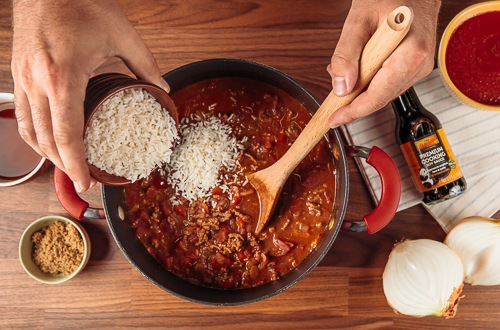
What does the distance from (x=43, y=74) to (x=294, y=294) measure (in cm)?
191

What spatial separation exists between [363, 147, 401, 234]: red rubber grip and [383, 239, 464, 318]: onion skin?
55 centimetres

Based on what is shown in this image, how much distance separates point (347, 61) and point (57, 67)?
116 cm

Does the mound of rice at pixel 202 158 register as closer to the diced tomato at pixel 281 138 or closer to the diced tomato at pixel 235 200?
the diced tomato at pixel 235 200

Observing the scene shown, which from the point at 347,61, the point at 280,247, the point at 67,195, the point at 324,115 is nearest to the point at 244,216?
Result: the point at 280,247

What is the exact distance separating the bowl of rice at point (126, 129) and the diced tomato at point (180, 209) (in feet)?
1.02

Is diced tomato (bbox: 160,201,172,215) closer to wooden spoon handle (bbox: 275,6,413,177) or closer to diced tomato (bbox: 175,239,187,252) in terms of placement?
diced tomato (bbox: 175,239,187,252)

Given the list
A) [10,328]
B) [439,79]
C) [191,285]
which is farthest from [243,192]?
[10,328]

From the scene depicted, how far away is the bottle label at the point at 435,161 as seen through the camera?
204 centimetres

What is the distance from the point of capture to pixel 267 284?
2.10 metres

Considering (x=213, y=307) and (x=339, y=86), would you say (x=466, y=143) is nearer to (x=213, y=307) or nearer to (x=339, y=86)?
(x=339, y=86)

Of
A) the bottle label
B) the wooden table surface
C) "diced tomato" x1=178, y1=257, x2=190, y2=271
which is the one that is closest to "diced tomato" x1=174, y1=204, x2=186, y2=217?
"diced tomato" x1=178, y1=257, x2=190, y2=271

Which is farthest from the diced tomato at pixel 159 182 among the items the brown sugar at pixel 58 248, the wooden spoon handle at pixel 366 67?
the wooden spoon handle at pixel 366 67

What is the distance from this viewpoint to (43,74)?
131cm

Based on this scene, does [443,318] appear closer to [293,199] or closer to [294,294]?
[294,294]
